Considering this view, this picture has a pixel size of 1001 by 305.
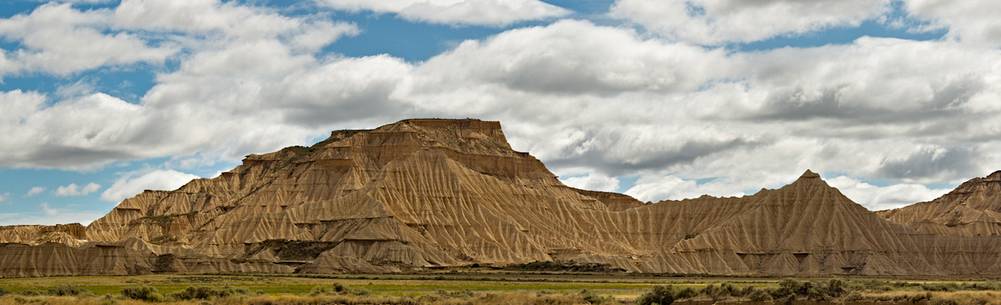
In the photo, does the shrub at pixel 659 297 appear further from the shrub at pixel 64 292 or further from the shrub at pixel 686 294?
the shrub at pixel 64 292

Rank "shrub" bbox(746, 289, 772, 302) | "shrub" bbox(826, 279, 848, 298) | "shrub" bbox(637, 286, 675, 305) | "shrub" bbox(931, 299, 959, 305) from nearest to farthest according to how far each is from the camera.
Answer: "shrub" bbox(931, 299, 959, 305) < "shrub" bbox(637, 286, 675, 305) < "shrub" bbox(746, 289, 772, 302) < "shrub" bbox(826, 279, 848, 298)

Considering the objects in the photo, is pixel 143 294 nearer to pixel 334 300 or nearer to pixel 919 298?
pixel 334 300

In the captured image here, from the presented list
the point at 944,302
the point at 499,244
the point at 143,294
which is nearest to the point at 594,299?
the point at 944,302

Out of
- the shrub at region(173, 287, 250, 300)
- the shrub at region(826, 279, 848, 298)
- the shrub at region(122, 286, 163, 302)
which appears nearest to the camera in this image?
the shrub at region(122, 286, 163, 302)

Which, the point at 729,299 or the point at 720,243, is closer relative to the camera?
the point at 729,299

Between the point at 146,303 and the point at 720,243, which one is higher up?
the point at 720,243

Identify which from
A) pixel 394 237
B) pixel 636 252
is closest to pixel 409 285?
pixel 394 237

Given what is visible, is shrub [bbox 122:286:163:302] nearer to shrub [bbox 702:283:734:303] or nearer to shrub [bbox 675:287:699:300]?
shrub [bbox 675:287:699:300]

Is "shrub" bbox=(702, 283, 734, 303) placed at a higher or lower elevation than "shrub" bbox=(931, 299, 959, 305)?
higher

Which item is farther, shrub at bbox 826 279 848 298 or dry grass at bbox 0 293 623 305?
shrub at bbox 826 279 848 298

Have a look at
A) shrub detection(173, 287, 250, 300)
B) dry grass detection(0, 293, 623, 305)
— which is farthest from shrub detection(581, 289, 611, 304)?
shrub detection(173, 287, 250, 300)

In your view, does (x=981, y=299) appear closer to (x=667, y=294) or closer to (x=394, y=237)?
(x=667, y=294)

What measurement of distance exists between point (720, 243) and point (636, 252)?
21.4 metres

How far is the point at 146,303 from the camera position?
2714 inches
